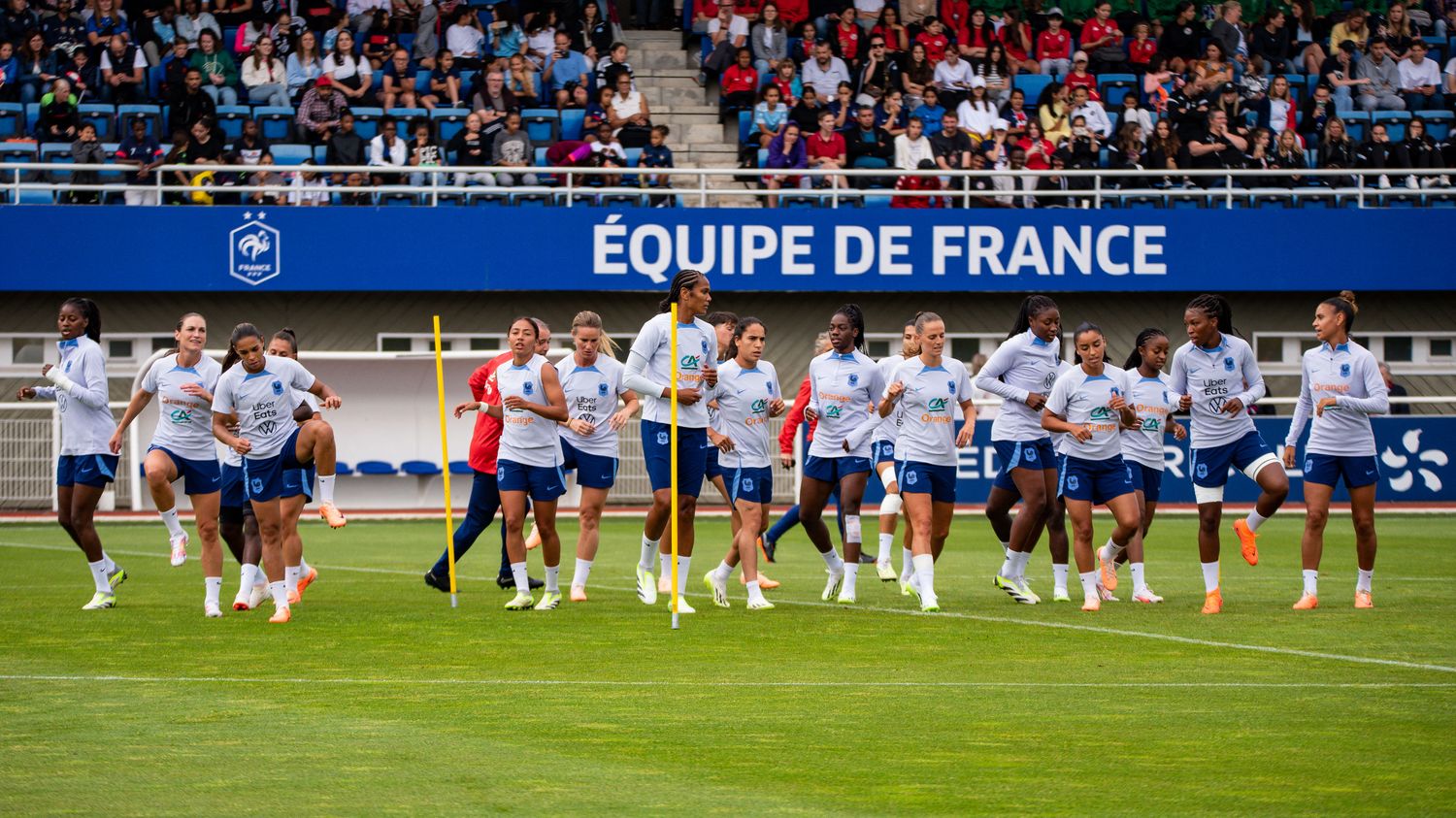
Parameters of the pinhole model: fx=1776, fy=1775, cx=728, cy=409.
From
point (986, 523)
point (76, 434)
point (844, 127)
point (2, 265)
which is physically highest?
point (844, 127)

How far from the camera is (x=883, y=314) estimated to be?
98.8 ft

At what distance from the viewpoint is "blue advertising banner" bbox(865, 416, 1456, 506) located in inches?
1064

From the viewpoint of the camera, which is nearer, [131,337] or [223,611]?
[223,611]

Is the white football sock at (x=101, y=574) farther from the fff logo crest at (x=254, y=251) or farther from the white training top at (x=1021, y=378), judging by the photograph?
the fff logo crest at (x=254, y=251)

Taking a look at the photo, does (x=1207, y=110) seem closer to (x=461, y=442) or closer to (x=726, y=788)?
(x=461, y=442)

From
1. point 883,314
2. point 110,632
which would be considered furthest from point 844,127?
point 110,632

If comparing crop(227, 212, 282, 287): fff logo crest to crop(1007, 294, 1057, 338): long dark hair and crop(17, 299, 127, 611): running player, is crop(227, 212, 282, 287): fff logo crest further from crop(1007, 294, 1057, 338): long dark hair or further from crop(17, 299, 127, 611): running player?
crop(1007, 294, 1057, 338): long dark hair

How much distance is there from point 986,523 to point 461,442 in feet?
28.1

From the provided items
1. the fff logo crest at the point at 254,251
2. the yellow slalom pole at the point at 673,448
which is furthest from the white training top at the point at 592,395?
the fff logo crest at the point at 254,251

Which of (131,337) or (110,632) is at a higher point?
(131,337)

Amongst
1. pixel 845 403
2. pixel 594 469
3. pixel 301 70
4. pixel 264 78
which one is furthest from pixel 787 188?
pixel 594 469

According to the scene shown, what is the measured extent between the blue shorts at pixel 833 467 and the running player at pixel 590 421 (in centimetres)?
152

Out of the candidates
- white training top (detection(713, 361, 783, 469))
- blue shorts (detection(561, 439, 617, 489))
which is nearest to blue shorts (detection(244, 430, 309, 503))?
blue shorts (detection(561, 439, 617, 489))

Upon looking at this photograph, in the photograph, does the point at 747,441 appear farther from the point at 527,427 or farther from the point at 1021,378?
the point at 1021,378
